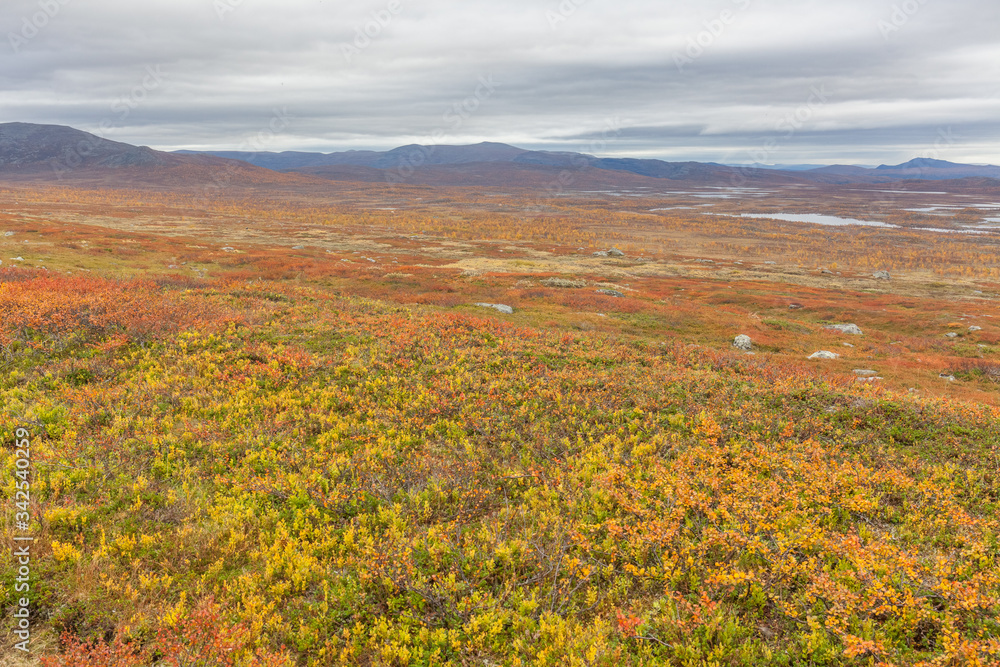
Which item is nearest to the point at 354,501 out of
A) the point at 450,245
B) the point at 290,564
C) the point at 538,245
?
the point at 290,564

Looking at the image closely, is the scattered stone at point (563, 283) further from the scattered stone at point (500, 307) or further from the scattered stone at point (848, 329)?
the scattered stone at point (848, 329)

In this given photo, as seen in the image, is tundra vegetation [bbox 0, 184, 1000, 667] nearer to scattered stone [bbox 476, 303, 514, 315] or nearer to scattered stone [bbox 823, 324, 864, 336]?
scattered stone [bbox 476, 303, 514, 315]

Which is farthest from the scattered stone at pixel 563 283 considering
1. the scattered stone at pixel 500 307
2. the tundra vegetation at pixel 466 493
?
the tundra vegetation at pixel 466 493

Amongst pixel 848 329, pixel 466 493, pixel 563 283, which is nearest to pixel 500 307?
pixel 563 283

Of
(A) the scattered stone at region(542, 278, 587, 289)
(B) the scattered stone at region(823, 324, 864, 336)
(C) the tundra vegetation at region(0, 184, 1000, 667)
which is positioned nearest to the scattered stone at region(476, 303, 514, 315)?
(C) the tundra vegetation at region(0, 184, 1000, 667)

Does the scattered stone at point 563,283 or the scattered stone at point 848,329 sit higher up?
the scattered stone at point 563,283

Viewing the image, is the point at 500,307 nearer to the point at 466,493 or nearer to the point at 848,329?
the point at 466,493

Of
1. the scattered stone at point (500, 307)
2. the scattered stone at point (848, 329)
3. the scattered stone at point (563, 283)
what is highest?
the scattered stone at point (563, 283)

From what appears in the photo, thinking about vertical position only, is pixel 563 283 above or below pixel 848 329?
above
